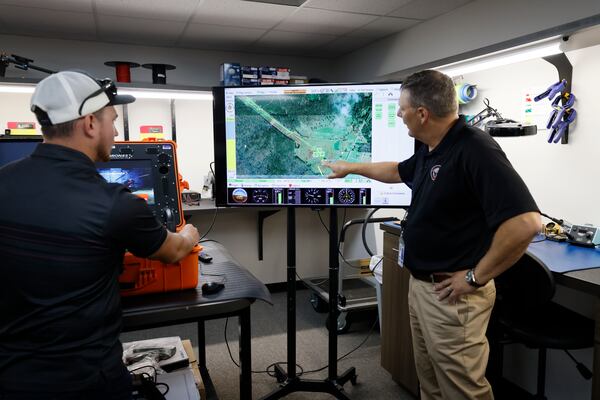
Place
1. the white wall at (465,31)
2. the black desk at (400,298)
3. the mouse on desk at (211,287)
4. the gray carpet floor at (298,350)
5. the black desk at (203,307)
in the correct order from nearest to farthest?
the black desk at (203,307)
the mouse on desk at (211,287)
the black desk at (400,298)
the white wall at (465,31)
the gray carpet floor at (298,350)

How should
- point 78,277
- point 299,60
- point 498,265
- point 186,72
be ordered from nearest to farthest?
point 78,277, point 498,265, point 186,72, point 299,60

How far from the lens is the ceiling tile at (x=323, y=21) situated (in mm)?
3150

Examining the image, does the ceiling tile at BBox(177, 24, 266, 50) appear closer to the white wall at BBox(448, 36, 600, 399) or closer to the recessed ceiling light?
the recessed ceiling light

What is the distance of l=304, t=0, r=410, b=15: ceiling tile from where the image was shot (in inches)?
114

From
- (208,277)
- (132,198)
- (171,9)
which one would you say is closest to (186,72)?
(171,9)

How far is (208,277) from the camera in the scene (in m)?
1.68

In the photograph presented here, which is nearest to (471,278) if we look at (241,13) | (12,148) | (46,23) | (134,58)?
(12,148)

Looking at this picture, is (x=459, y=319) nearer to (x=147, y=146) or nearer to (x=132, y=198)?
(x=132, y=198)

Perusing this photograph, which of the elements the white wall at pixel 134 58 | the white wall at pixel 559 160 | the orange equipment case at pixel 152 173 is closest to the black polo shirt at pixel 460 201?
the orange equipment case at pixel 152 173

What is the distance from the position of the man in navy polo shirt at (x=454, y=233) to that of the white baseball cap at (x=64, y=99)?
1.06 metres

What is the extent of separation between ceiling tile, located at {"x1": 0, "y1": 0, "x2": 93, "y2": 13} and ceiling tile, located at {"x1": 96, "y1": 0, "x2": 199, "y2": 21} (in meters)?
0.08

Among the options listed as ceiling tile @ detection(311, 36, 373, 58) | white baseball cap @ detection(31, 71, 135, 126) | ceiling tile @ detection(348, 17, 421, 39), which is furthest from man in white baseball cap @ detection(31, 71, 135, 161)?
ceiling tile @ detection(311, 36, 373, 58)

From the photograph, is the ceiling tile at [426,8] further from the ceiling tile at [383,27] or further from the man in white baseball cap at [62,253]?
the man in white baseball cap at [62,253]

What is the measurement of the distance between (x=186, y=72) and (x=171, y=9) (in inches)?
44.5
